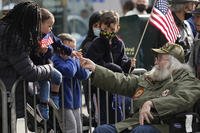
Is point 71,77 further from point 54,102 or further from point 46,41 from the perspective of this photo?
point 46,41

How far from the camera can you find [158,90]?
659 centimetres

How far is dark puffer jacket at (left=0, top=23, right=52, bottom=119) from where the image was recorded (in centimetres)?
629

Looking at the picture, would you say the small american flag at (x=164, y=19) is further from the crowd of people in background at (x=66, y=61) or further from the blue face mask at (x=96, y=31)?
the blue face mask at (x=96, y=31)

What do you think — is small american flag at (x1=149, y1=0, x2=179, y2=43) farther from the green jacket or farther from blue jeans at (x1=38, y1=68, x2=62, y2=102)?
blue jeans at (x1=38, y1=68, x2=62, y2=102)

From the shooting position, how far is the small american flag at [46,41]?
21.8 feet

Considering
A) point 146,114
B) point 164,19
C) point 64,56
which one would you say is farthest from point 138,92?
point 164,19

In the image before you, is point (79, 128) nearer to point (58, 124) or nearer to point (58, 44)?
point (58, 124)

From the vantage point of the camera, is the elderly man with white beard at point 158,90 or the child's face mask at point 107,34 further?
the child's face mask at point 107,34

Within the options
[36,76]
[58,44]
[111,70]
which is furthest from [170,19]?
[36,76]

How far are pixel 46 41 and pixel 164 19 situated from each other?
6.28 ft

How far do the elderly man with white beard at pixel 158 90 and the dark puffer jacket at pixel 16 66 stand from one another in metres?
0.55

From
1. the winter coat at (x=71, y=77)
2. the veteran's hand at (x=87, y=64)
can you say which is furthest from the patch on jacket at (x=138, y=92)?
the winter coat at (x=71, y=77)

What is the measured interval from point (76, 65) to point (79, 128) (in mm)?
739

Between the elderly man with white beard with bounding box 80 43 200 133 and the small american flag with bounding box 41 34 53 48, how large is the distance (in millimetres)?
385
